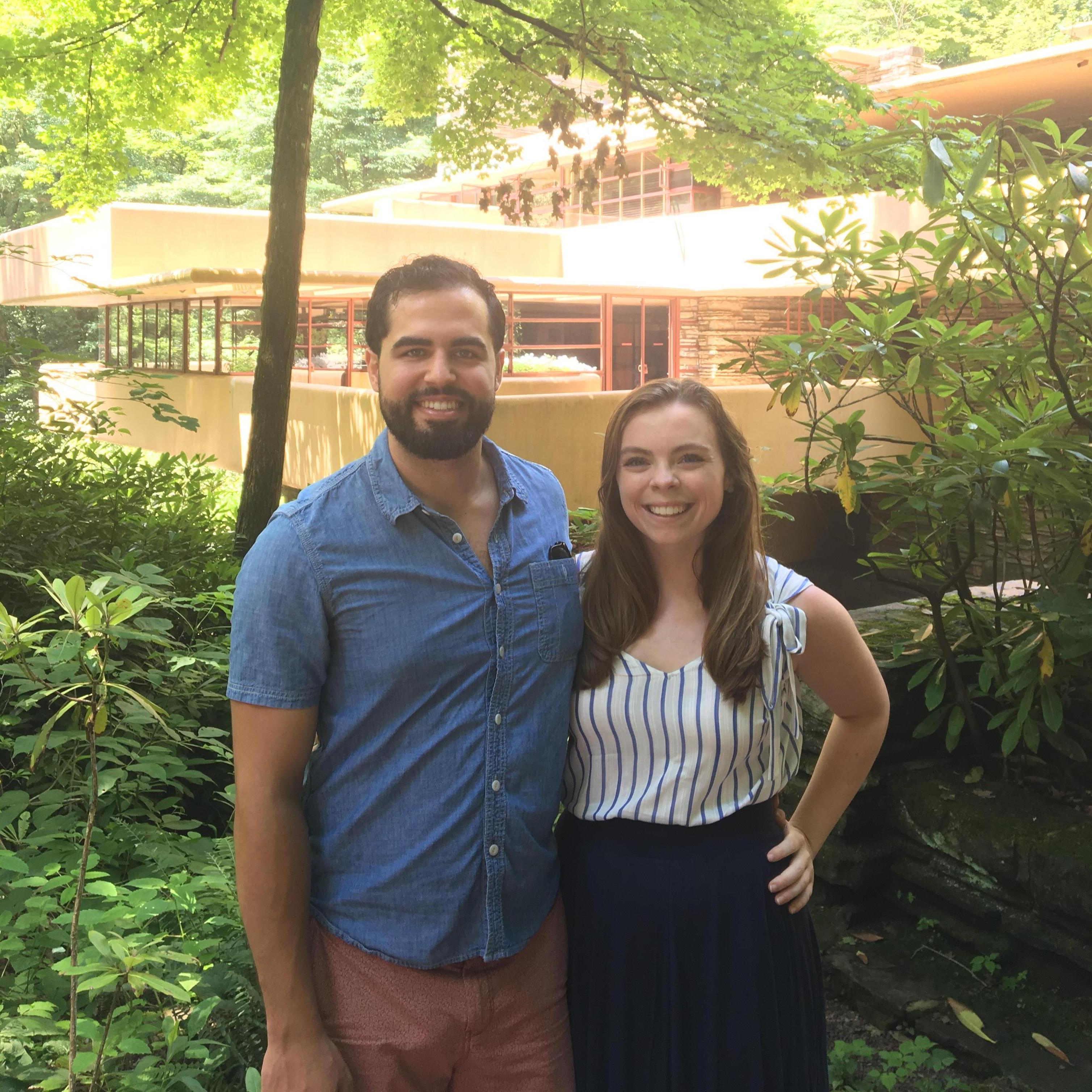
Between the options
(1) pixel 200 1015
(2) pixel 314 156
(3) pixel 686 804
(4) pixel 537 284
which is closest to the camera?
(3) pixel 686 804

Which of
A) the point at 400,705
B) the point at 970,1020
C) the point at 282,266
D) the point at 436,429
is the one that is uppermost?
the point at 282,266

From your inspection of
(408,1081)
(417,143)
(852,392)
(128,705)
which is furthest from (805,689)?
(417,143)

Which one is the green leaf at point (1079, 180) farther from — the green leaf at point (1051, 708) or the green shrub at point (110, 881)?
the green shrub at point (110, 881)

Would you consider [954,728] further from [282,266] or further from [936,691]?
[282,266]

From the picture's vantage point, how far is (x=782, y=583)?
7.14ft

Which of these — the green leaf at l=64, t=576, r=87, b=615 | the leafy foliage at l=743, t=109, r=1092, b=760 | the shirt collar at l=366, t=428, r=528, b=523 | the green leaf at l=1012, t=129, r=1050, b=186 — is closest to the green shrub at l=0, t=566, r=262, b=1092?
the green leaf at l=64, t=576, r=87, b=615

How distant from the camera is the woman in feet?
6.53

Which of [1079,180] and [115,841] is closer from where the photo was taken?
[1079,180]

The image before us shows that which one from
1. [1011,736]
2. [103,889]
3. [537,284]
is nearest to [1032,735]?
[1011,736]

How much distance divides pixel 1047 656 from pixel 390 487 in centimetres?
239

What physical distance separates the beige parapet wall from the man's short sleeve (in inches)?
315

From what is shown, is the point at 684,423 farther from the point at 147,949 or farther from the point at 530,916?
the point at 147,949

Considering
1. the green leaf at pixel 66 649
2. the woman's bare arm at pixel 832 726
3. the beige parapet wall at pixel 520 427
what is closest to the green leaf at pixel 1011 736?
the woman's bare arm at pixel 832 726

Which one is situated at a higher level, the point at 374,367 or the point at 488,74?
the point at 488,74
